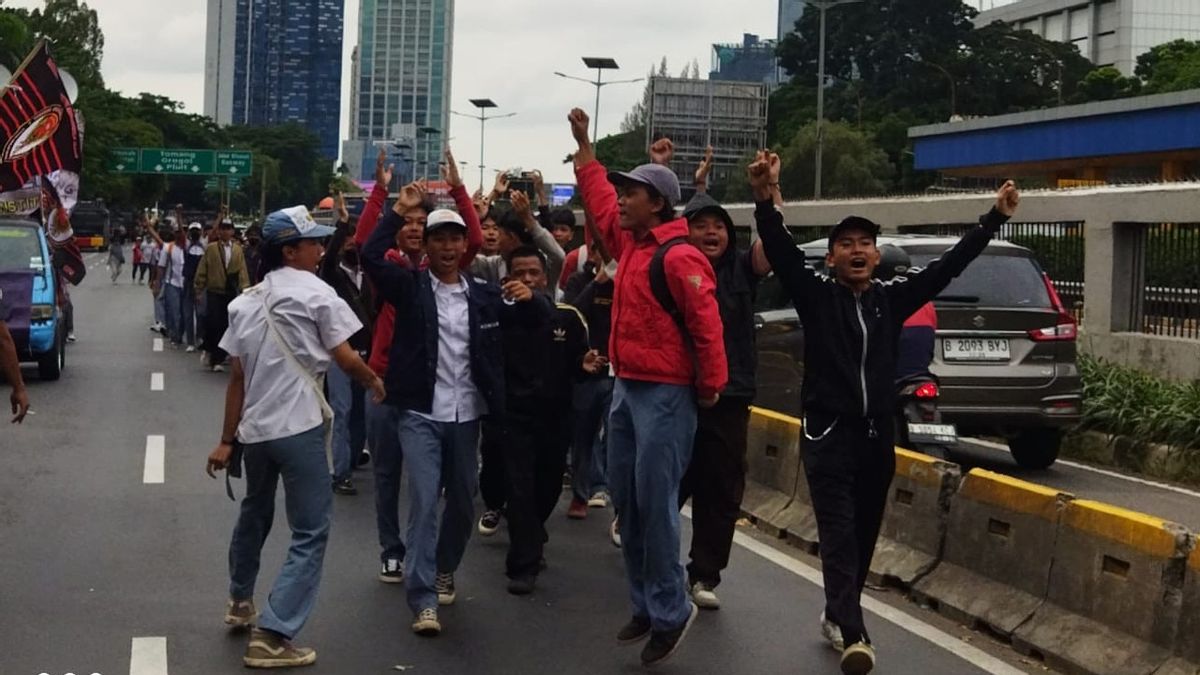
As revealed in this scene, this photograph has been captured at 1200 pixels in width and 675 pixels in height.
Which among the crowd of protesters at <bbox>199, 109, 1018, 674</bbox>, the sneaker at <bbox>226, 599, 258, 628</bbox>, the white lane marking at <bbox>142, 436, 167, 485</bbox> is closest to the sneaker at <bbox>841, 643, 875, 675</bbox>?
the crowd of protesters at <bbox>199, 109, 1018, 674</bbox>

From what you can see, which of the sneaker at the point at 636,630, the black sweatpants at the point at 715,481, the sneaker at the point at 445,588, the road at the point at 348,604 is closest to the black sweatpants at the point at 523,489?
the road at the point at 348,604

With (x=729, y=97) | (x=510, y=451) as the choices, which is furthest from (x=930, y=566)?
(x=729, y=97)

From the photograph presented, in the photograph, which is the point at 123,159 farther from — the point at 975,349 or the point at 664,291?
the point at 664,291

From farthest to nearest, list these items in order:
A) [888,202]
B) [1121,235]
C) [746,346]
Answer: [888,202] < [1121,235] < [746,346]

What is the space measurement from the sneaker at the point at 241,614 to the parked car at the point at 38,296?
1210 cm

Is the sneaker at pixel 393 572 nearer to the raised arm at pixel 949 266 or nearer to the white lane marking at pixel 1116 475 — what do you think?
the raised arm at pixel 949 266

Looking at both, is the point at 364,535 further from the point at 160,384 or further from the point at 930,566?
the point at 160,384

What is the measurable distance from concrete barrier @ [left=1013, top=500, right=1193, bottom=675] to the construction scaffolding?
168 ft

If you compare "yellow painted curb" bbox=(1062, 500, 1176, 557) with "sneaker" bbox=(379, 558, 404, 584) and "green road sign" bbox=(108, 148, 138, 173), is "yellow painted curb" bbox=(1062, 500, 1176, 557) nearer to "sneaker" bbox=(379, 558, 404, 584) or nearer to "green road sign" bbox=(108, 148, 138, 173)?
"sneaker" bbox=(379, 558, 404, 584)

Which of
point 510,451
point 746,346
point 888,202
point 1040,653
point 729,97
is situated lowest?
point 1040,653

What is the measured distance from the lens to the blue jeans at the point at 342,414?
11.9m

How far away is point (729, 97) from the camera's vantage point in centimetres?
6206

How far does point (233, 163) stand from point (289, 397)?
84.0 m

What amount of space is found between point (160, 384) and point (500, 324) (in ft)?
40.6
